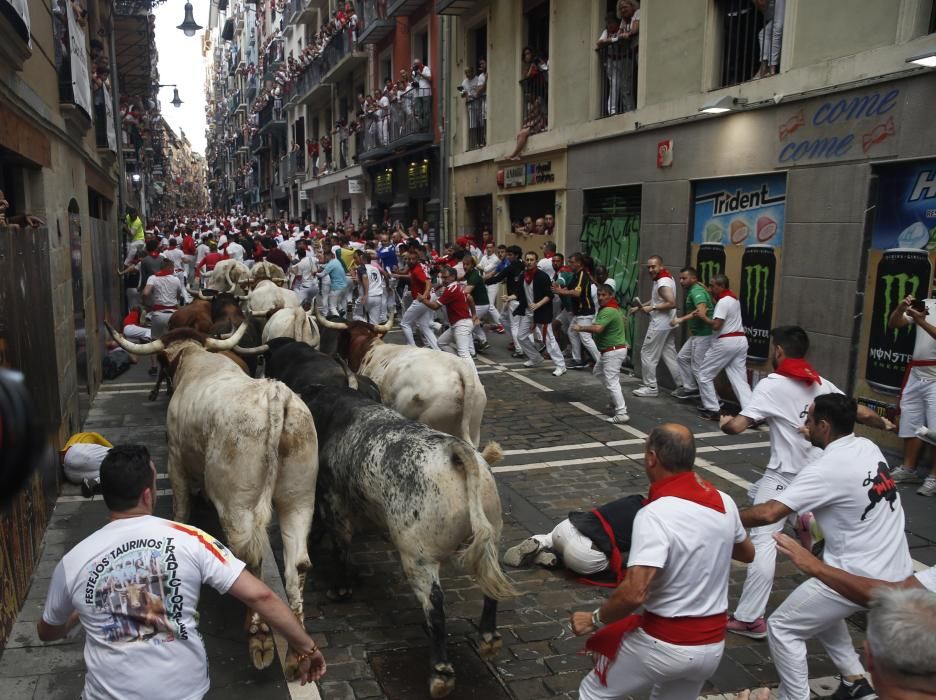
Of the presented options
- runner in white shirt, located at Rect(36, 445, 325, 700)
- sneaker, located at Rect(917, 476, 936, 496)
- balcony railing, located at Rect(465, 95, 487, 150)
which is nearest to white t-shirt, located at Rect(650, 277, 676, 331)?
sneaker, located at Rect(917, 476, 936, 496)

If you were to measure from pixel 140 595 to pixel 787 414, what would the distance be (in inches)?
156

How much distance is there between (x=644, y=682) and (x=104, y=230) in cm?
1345

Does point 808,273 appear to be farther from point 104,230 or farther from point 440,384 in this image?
point 104,230

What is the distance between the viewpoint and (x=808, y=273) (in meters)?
9.55

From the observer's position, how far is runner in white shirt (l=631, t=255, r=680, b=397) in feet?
36.3

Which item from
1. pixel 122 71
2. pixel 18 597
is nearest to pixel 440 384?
pixel 18 597

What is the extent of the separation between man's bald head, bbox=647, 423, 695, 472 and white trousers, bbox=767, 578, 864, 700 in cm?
104

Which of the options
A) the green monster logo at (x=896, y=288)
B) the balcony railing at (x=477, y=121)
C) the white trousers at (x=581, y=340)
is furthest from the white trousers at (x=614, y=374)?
the balcony railing at (x=477, y=121)

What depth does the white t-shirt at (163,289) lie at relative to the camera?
13.0 metres

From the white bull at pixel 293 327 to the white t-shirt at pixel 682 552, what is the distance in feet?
21.1

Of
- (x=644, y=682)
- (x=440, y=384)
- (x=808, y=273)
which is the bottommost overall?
(x=644, y=682)

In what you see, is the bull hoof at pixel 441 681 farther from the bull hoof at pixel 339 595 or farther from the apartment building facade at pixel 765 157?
the apartment building facade at pixel 765 157

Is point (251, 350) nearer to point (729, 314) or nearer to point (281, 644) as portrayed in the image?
point (281, 644)

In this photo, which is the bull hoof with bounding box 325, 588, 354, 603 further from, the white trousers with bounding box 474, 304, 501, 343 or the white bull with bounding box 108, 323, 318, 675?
the white trousers with bounding box 474, 304, 501, 343
